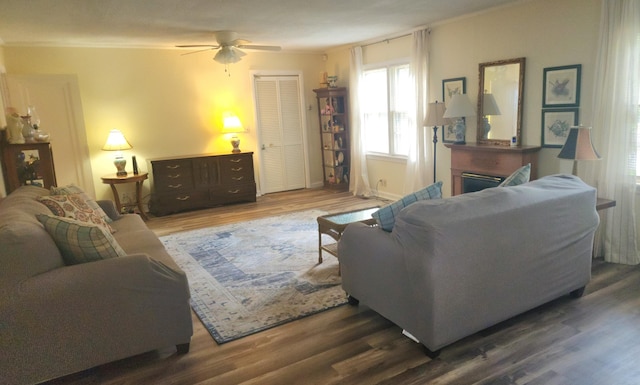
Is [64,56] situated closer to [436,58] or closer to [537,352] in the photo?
[436,58]

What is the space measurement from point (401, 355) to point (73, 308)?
6.00 ft

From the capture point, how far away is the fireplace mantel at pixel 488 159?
14.3ft

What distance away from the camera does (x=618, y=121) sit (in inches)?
144

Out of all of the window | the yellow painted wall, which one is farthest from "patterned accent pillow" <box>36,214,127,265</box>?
the window

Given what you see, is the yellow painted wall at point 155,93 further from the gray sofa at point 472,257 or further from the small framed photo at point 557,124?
the gray sofa at point 472,257

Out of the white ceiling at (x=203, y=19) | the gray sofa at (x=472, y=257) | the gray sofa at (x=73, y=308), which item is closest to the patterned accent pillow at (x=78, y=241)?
the gray sofa at (x=73, y=308)

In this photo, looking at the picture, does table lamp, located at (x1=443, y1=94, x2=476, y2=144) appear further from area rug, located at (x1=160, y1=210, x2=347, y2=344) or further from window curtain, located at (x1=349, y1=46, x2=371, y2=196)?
window curtain, located at (x1=349, y1=46, x2=371, y2=196)

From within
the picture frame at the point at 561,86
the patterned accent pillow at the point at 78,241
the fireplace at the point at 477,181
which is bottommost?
the fireplace at the point at 477,181

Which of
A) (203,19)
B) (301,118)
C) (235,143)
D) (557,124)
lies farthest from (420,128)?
(203,19)

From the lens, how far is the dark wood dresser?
632 cm

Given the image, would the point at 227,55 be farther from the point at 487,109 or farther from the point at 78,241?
the point at 78,241

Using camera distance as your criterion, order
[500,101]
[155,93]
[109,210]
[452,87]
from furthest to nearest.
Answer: [155,93] → [452,87] → [500,101] → [109,210]

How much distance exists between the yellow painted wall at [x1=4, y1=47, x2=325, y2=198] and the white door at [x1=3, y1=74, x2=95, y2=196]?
102 mm

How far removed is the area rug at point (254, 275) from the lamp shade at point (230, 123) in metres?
1.92
